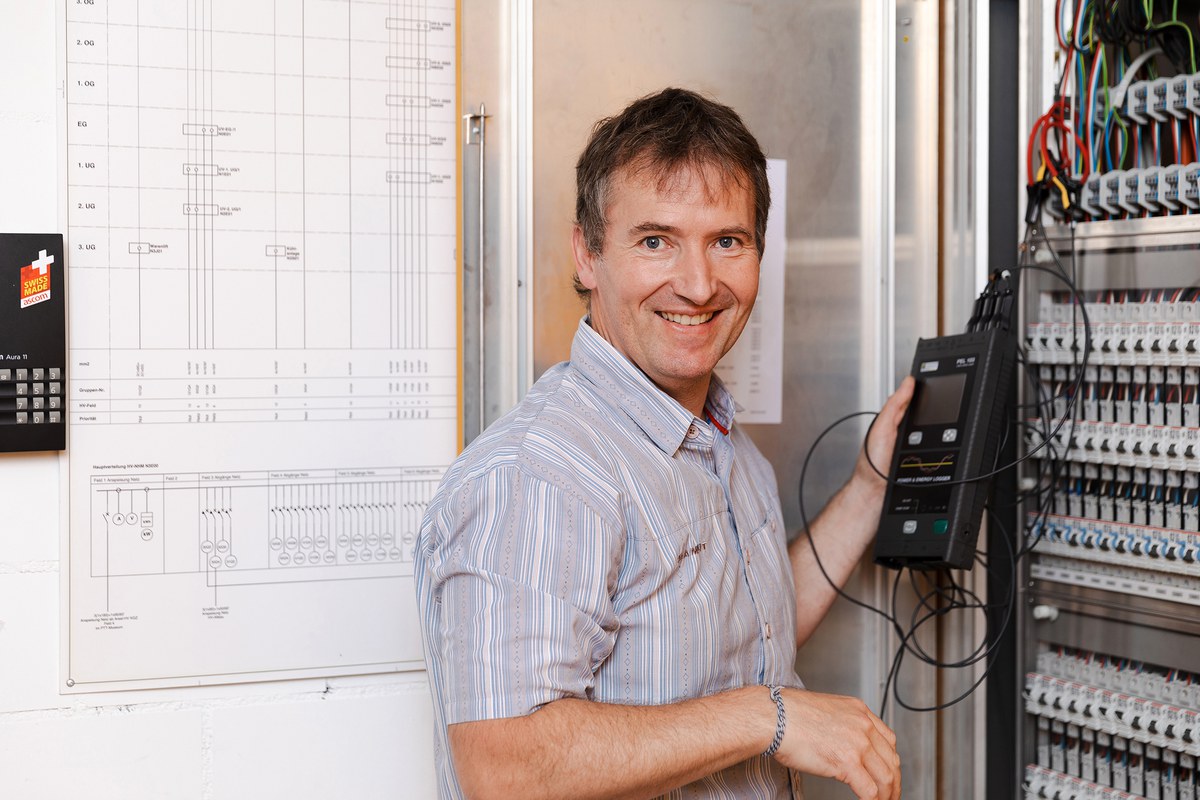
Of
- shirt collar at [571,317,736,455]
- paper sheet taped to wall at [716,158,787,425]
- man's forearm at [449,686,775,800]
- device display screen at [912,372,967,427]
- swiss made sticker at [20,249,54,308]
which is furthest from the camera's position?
paper sheet taped to wall at [716,158,787,425]

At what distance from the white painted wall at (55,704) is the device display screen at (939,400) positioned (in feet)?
3.73

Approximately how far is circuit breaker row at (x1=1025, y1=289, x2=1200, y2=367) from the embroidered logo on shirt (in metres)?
0.82

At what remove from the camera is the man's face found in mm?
1358

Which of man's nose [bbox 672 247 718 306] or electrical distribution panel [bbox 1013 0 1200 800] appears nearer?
man's nose [bbox 672 247 718 306]

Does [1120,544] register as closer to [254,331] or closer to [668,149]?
[668,149]

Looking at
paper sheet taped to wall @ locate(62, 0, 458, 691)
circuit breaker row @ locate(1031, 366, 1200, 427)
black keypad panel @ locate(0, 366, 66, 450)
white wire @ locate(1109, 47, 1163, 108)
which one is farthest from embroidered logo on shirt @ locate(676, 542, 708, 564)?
white wire @ locate(1109, 47, 1163, 108)

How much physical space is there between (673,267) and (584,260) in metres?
0.16

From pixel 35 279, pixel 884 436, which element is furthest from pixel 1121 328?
pixel 35 279

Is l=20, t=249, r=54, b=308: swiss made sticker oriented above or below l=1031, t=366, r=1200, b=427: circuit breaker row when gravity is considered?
above

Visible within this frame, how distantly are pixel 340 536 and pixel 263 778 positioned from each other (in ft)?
1.37

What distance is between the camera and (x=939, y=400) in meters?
1.70

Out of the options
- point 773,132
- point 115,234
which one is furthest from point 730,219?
point 115,234

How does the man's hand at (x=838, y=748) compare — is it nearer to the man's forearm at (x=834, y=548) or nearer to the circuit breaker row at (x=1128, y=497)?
the man's forearm at (x=834, y=548)

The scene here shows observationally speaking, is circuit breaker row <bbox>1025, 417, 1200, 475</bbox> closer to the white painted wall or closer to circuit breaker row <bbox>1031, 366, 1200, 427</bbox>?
circuit breaker row <bbox>1031, 366, 1200, 427</bbox>
